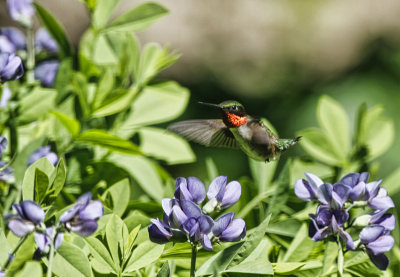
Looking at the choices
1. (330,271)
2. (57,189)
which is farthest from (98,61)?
(330,271)

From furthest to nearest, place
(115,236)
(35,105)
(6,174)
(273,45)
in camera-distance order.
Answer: (273,45), (35,105), (6,174), (115,236)

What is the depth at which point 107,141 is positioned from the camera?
33.5 inches

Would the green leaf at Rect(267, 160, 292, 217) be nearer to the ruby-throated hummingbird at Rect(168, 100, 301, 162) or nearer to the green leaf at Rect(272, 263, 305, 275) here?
the ruby-throated hummingbird at Rect(168, 100, 301, 162)

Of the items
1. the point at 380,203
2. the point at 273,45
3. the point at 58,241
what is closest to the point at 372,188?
the point at 380,203

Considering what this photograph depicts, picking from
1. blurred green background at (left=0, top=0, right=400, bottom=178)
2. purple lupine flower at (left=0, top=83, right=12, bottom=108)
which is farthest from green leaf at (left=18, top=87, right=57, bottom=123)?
blurred green background at (left=0, top=0, right=400, bottom=178)

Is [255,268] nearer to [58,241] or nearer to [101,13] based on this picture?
[58,241]

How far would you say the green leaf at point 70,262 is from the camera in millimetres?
593

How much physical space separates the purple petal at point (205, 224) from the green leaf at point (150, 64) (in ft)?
1.61

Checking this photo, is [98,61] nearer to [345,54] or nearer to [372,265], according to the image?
[372,265]

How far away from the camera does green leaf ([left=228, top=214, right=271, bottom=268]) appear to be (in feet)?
2.05

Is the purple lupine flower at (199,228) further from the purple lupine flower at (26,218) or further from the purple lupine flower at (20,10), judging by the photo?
the purple lupine flower at (20,10)

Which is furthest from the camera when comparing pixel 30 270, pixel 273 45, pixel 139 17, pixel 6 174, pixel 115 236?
pixel 273 45

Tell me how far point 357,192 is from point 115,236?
275 millimetres

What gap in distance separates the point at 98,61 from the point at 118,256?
50cm
